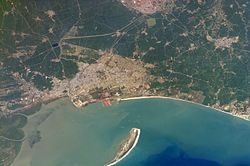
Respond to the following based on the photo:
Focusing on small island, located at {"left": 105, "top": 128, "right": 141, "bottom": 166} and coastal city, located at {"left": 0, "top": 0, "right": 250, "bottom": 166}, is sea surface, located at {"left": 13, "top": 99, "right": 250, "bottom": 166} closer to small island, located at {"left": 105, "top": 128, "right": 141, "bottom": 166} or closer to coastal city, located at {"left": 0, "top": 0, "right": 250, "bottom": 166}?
coastal city, located at {"left": 0, "top": 0, "right": 250, "bottom": 166}

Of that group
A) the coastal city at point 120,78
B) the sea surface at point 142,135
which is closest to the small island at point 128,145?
the coastal city at point 120,78

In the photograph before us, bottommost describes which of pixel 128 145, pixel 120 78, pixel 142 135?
pixel 128 145

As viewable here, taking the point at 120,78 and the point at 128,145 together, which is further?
the point at 128,145

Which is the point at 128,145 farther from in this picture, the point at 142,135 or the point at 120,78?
the point at 120,78

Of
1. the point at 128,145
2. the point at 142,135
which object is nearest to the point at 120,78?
the point at 142,135

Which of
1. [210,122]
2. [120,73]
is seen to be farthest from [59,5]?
[210,122]

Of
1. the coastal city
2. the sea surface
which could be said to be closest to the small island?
the coastal city

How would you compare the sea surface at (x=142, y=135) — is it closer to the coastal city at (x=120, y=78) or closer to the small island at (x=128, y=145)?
the coastal city at (x=120, y=78)

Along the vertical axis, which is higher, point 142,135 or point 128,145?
point 142,135
